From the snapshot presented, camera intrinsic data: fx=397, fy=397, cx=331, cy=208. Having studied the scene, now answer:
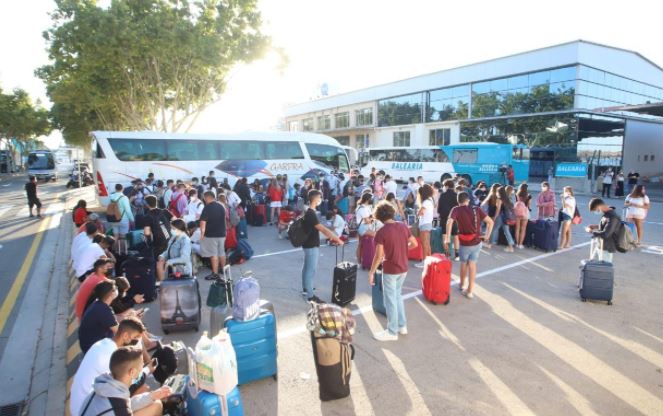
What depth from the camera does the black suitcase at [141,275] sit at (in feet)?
21.3

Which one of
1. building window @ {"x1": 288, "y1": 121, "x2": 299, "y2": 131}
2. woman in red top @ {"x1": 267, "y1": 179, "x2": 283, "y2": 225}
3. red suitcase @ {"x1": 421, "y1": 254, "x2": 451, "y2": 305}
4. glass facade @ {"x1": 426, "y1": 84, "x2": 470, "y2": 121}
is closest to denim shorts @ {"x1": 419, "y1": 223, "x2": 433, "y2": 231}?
red suitcase @ {"x1": 421, "y1": 254, "x2": 451, "y2": 305}

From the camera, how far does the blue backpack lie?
4.23 metres

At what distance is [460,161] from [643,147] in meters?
20.0

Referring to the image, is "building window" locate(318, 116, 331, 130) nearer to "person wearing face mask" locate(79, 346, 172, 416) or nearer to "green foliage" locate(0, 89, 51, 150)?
"green foliage" locate(0, 89, 51, 150)

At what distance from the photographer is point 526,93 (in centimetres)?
3203

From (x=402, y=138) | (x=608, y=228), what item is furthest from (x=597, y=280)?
(x=402, y=138)

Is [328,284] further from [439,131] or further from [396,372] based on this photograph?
[439,131]

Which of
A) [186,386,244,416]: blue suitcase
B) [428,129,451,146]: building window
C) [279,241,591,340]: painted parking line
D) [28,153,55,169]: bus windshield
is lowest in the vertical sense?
[279,241,591,340]: painted parking line

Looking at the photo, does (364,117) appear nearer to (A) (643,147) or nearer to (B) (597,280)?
(A) (643,147)

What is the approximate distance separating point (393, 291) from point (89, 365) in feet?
11.4

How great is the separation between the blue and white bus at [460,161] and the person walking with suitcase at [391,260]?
20.4 m

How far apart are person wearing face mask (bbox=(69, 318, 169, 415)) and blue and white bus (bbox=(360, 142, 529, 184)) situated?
23044mm

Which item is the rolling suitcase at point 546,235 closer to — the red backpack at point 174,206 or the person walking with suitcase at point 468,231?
the person walking with suitcase at point 468,231

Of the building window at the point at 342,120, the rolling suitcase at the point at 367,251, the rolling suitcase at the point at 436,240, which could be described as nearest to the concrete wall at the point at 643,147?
the building window at the point at 342,120
